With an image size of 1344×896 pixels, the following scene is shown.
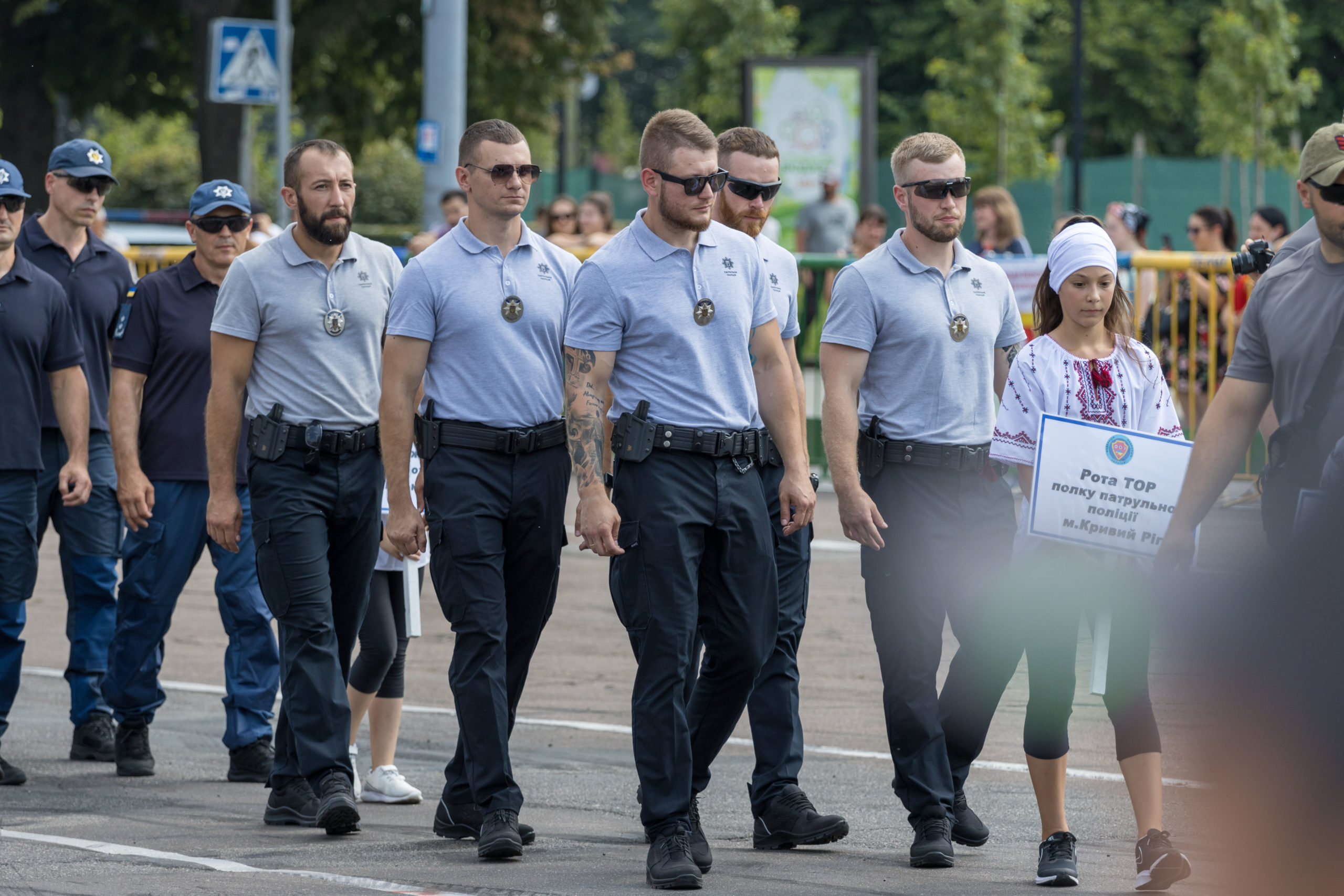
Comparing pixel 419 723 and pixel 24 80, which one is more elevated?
pixel 24 80

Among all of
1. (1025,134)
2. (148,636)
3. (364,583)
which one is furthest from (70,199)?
(1025,134)

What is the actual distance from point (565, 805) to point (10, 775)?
2032mm

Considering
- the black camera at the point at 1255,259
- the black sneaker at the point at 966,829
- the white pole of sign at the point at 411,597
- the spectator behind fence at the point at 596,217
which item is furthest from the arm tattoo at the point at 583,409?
the spectator behind fence at the point at 596,217

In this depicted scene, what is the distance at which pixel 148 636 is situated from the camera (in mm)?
7281

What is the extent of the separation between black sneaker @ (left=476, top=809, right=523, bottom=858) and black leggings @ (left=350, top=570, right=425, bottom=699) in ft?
3.55

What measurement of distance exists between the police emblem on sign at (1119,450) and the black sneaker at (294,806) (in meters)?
2.74

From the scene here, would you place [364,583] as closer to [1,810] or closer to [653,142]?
[1,810]

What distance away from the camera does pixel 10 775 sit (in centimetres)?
699

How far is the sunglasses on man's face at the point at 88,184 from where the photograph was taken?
762 cm

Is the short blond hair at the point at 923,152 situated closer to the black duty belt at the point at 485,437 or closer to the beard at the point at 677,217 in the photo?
the beard at the point at 677,217

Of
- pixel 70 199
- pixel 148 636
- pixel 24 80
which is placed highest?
pixel 24 80

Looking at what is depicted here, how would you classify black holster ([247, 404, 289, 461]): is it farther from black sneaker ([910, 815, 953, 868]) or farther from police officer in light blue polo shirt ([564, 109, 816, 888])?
black sneaker ([910, 815, 953, 868])

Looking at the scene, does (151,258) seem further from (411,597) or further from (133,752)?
(411,597)

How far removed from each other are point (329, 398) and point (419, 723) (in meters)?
2.45
